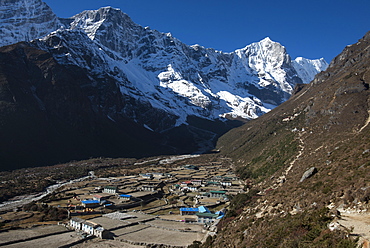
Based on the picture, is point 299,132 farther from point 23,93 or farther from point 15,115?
point 23,93

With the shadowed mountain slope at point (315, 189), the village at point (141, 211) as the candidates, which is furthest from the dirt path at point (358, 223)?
the village at point (141, 211)

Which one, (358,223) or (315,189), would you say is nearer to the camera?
(358,223)

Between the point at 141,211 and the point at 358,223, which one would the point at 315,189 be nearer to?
the point at 358,223

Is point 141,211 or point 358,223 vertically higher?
point 358,223

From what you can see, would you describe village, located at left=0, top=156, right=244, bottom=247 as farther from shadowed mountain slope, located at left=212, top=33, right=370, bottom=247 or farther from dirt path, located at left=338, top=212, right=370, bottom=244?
dirt path, located at left=338, top=212, right=370, bottom=244

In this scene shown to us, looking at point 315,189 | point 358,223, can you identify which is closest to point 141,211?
point 315,189

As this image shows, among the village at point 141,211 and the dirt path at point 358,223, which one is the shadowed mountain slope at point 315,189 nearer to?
the dirt path at point 358,223

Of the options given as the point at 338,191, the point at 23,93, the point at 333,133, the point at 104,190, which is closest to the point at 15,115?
the point at 23,93
